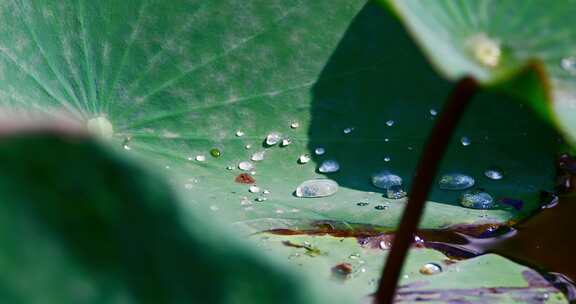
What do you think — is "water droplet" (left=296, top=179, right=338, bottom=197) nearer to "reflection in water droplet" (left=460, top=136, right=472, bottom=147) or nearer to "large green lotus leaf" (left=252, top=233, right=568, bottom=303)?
"large green lotus leaf" (left=252, top=233, right=568, bottom=303)

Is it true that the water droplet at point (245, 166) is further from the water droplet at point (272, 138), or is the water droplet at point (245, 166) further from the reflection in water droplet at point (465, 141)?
the reflection in water droplet at point (465, 141)

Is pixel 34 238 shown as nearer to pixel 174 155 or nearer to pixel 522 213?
pixel 174 155

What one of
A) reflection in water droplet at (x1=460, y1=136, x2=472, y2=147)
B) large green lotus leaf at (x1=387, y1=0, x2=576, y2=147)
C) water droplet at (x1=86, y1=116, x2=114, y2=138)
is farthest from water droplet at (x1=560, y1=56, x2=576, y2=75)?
water droplet at (x1=86, y1=116, x2=114, y2=138)

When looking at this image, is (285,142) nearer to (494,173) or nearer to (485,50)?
(494,173)

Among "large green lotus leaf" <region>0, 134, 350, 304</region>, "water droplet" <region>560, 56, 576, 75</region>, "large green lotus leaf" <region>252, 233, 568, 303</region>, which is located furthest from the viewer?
"large green lotus leaf" <region>252, 233, 568, 303</region>

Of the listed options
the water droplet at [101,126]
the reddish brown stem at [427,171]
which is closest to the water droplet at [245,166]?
the water droplet at [101,126]

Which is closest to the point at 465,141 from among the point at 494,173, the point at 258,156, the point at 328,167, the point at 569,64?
the point at 494,173
